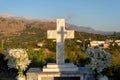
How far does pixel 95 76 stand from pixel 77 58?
7.82 m

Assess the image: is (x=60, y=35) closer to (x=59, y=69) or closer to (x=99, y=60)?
(x=59, y=69)

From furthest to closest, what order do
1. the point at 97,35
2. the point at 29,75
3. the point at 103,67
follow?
the point at 97,35 → the point at 29,75 → the point at 103,67

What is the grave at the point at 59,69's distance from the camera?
11469mm

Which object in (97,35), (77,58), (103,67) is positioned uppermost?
(103,67)

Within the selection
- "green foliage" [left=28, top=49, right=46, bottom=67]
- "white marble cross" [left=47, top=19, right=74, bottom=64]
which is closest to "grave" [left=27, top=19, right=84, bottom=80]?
"white marble cross" [left=47, top=19, right=74, bottom=64]

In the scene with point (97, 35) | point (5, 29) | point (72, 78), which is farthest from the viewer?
point (5, 29)

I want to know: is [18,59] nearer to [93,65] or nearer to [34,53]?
[93,65]

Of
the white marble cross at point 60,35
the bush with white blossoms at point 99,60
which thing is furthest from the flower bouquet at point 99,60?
the white marble cross at point 60,35

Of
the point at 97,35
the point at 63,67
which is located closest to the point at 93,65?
the point at 63,67

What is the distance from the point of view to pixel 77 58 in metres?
19.3

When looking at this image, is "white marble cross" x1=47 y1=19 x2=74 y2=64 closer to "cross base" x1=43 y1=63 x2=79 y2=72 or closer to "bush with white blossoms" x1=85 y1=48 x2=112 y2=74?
"cross base" x1=43 y1=63 x2=79 y2=72

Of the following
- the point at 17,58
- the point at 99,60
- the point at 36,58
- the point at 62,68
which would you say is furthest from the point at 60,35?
the point at 36,58

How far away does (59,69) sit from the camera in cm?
1182

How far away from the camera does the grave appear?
11.5 meters
